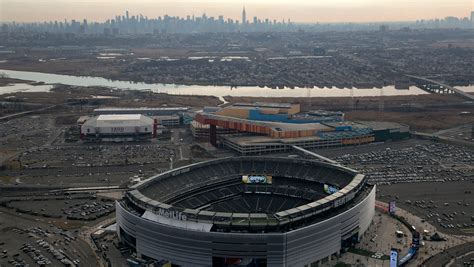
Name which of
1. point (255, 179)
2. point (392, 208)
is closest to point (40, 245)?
point (255, 179)

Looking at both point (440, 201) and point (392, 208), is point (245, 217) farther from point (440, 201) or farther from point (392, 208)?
point (440, 201)

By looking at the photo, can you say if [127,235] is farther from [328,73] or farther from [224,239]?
[328,73]

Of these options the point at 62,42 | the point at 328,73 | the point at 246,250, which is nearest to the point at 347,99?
the point at 328,73

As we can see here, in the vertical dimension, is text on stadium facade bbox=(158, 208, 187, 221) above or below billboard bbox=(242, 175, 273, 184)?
above

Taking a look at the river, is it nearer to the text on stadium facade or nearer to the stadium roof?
the stadium roof

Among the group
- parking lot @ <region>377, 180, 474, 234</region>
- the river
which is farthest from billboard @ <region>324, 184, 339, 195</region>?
the river

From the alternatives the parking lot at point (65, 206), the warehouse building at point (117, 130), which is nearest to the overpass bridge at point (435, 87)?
the warehouse building at point (117, 130)
